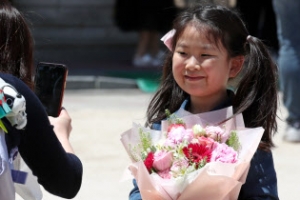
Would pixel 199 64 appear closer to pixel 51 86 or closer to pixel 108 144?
pixel 51 86

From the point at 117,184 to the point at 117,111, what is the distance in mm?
2564

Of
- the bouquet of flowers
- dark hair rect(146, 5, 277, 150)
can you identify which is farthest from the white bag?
dark hair rect(146, 5, 277, 150)

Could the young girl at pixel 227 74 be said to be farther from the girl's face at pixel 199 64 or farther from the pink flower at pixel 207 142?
the pink flower at pixel 207 142

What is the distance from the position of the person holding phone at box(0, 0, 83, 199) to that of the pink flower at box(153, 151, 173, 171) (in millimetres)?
407

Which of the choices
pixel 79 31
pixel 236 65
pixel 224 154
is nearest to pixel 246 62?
pixel 236 65

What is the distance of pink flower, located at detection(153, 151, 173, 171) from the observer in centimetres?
336

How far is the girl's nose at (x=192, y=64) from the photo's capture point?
11.7 feet

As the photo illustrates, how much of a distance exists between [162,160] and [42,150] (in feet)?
2.54

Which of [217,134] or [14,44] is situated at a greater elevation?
[14,44]

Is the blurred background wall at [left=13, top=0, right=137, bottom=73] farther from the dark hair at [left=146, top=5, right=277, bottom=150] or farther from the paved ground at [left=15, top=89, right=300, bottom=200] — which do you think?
the dark hair at [left=146, top=5, right=277, bottom=150]

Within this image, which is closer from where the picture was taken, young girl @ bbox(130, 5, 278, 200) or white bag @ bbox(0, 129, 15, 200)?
white bag @ bbox(0, 129, 15, 200)

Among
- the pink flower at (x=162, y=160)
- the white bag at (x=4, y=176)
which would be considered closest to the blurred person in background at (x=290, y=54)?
the pink flower at (x=162, y=160)

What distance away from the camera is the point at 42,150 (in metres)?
2.66

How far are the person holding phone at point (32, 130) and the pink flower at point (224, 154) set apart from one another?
0.56m
